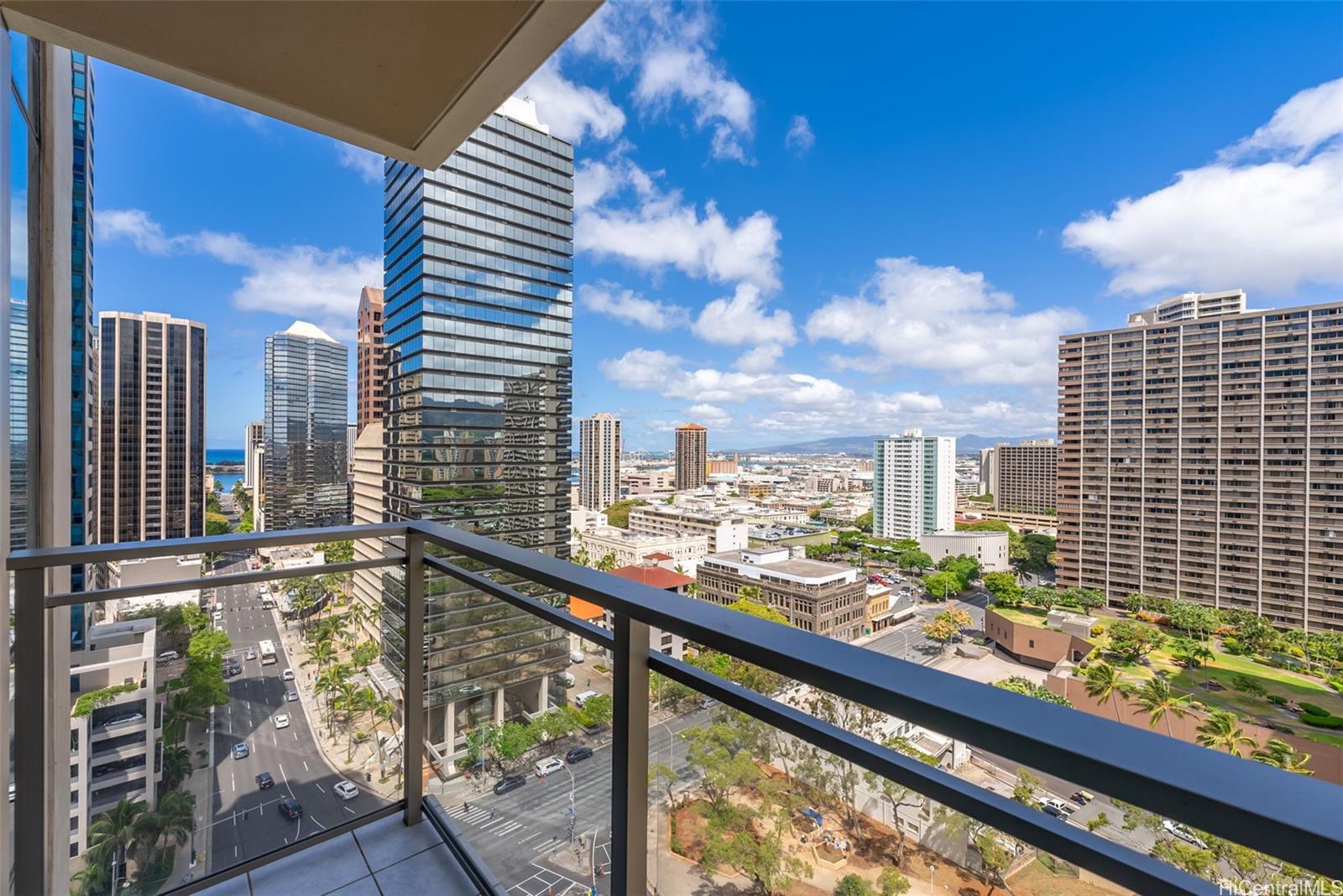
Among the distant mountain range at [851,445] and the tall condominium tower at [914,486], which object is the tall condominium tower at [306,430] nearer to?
the distant mountain range at [851,445]

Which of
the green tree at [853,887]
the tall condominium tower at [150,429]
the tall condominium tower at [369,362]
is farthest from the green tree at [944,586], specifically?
the green tree at [853,887]

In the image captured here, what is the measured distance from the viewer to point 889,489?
26125 mm

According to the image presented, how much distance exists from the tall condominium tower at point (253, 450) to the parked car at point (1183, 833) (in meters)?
9.04

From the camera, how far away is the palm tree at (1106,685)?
798 cm

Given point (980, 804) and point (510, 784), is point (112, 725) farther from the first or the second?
point (980, 804)

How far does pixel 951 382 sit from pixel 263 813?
41807 millimetres

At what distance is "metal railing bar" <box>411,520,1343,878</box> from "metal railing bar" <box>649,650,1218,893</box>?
78mm

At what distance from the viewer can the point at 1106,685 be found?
26.1ft

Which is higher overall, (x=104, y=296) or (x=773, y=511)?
(x=104, y=296)

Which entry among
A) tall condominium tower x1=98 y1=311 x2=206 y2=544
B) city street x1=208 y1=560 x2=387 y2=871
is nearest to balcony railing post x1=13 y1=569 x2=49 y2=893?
city street x1=208 y1=560 x2=387 y2=871

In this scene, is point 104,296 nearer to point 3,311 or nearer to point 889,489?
point 3,311

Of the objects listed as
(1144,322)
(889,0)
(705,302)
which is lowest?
(1144,322)

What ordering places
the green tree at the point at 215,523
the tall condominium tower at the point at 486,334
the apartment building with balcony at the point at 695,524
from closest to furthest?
the green tree at the point at 215,523, the tall condominium tower at the point at 486,334, the apartment building with balcony at the point at 695,524

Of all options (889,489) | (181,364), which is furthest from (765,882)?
(889,489)
